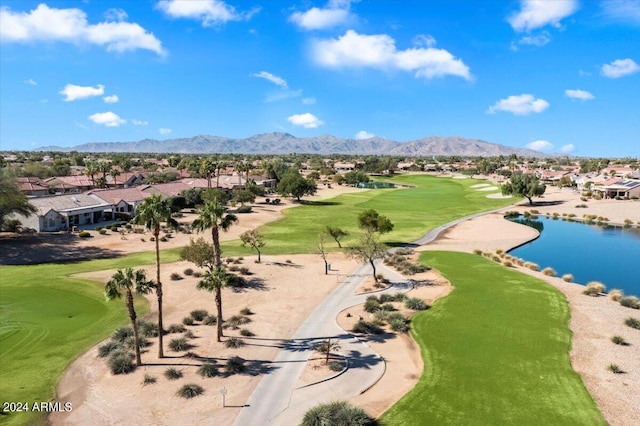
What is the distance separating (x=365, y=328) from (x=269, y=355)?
334 inches

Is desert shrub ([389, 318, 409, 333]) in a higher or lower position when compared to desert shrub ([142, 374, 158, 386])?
higher

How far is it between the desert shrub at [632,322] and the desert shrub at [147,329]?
129ft

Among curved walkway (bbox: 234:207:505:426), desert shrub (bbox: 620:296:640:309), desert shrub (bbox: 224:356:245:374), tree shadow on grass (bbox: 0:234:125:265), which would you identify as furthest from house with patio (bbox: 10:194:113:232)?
desert shrub (bbox: 620:296:640:309)

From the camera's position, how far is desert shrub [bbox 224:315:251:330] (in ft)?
115

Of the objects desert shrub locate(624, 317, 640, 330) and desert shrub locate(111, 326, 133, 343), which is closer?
desert shrub locate(111, 326, 133, 343)

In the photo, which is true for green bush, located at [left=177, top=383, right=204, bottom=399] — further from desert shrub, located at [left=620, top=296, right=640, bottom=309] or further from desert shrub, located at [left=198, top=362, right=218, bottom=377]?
desert shrub, located at [left=620, top=296, right=640, bottom=309]

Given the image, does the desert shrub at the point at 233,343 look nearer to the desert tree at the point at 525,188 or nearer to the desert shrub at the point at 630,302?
the desert shrub at the point at 630,302

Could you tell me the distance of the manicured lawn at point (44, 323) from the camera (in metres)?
26.3

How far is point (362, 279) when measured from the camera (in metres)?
49.5

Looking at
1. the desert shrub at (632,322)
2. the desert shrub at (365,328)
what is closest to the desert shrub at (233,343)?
the desert shrub at (365,328)

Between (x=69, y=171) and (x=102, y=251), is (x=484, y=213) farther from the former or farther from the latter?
(x=69, y=171)

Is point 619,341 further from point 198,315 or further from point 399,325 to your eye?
point 198,315

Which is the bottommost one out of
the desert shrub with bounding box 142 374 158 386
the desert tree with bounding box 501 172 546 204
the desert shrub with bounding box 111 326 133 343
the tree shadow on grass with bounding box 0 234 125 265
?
the desert shrub with bounding box 142 374 158 386

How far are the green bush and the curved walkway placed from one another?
3271 millimetres
